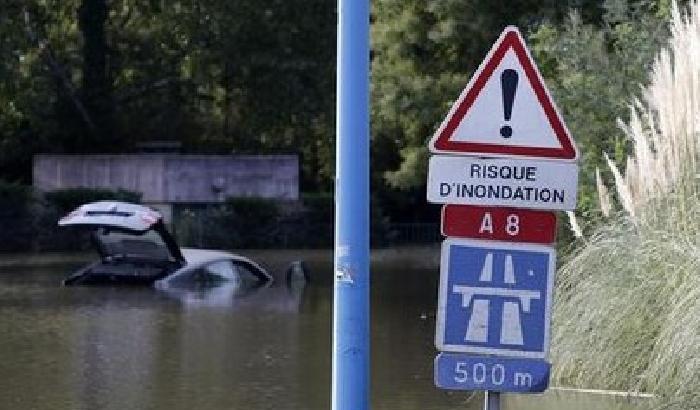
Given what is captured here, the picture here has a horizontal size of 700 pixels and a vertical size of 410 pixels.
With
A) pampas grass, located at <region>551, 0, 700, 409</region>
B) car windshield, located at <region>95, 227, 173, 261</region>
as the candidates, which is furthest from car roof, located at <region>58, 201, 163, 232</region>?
pampas grass, located at <region>551, 0, 700, 409</region>

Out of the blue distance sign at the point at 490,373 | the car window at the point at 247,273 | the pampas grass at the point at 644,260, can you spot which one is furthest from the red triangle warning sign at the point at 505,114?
the car window at the point at 247,273

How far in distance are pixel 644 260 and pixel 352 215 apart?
16.2ft

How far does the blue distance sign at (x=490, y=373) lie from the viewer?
20.7 feet

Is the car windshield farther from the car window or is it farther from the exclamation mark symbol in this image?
the exclamation mark symbol

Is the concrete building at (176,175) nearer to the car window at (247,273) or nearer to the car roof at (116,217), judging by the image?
the car window at (247,273)

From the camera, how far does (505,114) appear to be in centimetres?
642

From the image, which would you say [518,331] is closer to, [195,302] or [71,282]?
[195,302]

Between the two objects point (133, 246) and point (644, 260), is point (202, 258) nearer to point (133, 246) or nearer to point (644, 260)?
point (133, 246)

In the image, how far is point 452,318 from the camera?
6363 millimetres

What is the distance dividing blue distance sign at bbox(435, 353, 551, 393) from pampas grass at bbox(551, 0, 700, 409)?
443cm

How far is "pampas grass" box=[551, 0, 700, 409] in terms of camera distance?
11.4 metres

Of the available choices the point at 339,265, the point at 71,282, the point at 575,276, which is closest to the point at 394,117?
the point at 71,282

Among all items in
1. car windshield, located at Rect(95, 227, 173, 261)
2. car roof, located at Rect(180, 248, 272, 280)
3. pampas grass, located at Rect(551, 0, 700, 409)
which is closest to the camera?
pampas grass, located at Rect(551, 0, 700, 409)

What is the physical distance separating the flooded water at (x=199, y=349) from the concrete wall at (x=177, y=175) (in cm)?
1902
